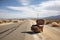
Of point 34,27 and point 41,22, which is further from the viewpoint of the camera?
point 41,22

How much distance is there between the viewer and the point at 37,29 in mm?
26406

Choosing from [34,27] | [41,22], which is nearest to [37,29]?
[34,27]

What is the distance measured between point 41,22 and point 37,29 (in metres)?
8.23

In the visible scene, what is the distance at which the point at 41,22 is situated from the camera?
34.5 meters

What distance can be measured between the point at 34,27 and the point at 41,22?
8.27 m

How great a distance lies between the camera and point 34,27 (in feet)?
86.7

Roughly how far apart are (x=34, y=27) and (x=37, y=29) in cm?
61

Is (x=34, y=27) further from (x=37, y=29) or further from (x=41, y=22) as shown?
(x=41, y=22)

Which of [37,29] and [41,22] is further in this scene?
[41,22]
